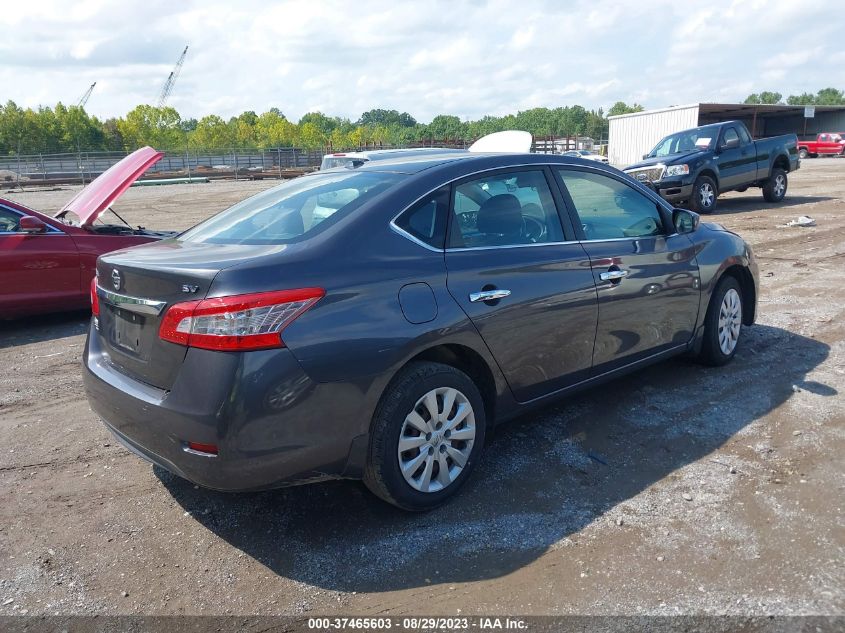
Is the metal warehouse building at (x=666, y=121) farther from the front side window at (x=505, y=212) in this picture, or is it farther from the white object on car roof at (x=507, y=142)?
the front side window at (x=505, y=212)

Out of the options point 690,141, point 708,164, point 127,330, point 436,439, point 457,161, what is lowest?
point 436,439

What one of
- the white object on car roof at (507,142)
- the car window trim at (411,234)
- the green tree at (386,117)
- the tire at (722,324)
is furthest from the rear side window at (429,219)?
the green tree at (386,117)

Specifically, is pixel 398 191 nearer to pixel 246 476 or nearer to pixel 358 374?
pixel 358 374

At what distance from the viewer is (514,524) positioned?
3.38 meters

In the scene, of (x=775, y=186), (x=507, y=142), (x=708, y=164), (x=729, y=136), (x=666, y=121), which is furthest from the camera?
(x=666, y=121)

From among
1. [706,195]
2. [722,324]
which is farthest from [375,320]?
[706,195]

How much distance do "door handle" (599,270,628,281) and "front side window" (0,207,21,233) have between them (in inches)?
237

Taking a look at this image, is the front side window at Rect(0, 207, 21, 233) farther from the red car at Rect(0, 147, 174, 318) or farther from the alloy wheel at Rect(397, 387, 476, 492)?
the alloy wheel at Rect(397, 387, 476, 492)

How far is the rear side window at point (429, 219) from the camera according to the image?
11.4ft

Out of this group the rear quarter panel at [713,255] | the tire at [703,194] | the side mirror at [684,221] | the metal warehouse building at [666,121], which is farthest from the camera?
the metal warehouse building at [666,121]

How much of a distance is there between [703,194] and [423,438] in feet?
42.7

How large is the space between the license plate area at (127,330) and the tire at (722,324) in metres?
3.86

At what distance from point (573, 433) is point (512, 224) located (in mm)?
1384

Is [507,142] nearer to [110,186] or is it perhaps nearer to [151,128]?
[110,186]
